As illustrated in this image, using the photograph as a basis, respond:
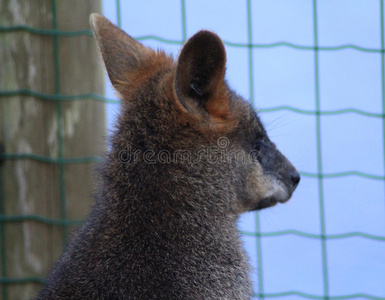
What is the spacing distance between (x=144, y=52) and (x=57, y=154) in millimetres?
905

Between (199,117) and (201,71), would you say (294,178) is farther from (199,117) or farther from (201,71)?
(201,71)

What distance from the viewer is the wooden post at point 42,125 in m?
3.40

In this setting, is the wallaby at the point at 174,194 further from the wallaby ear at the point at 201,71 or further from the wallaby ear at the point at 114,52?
the wallaby ear at the point at 114,52

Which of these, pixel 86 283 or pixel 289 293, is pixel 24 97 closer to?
pixel 86 283

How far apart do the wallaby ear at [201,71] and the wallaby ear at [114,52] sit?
50cm

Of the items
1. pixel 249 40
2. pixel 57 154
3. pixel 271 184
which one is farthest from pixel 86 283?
pixel 249 40

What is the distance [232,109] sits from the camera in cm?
277

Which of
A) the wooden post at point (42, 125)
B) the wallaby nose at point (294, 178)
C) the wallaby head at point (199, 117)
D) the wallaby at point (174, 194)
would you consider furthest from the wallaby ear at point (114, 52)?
the wallaby nose at point (294, 178)

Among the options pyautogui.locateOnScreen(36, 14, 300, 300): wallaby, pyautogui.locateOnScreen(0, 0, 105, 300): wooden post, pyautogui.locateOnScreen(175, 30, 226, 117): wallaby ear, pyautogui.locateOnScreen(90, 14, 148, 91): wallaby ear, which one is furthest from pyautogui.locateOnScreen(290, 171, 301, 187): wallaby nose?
pyautogui.locateOnScreen(0, 0, 105, 300): wooden post

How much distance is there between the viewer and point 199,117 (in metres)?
2.58

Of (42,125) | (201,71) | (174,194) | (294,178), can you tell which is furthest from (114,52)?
(294,178)

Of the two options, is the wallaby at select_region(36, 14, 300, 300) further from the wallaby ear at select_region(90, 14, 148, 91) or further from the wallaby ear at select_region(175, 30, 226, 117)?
the wallaby ear at select_region(90, 14, 148, 91)

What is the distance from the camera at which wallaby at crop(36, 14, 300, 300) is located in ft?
7.53

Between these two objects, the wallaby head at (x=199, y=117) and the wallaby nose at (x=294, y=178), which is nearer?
the wallaby head at (x=199, y=117)
